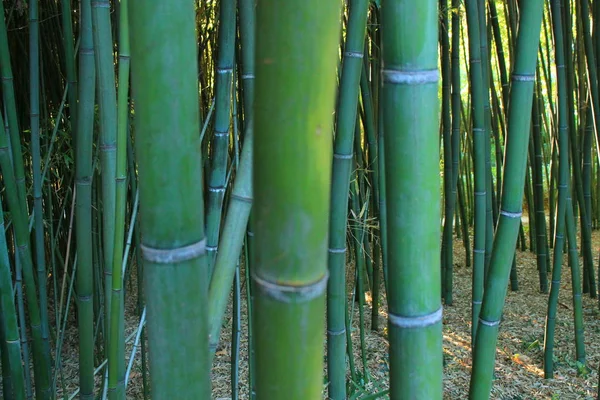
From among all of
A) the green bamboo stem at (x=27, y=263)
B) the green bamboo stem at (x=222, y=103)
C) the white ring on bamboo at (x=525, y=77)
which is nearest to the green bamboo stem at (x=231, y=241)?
the green bamboo stem at (x=222, y=103)

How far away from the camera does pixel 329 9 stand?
0.39 metres

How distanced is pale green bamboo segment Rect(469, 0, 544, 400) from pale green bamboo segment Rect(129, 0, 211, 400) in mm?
540

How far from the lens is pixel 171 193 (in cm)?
47

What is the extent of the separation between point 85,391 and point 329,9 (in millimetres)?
1151

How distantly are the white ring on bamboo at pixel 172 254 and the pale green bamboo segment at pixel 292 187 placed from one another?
0.08 m

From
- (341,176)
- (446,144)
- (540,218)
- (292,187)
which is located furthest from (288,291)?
(540,218)

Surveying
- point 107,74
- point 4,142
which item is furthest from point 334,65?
point 4,142

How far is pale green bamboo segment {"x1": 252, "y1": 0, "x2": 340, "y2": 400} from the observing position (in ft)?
1.28

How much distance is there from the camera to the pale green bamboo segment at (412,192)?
51 centimetres

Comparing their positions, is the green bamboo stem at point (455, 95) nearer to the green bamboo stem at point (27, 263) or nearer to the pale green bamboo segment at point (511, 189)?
the pale green bamboo segment at point (511, 189)

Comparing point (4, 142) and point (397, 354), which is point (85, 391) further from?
point (397, 354)

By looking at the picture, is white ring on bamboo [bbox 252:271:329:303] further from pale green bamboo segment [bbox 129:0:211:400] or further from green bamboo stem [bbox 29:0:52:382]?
green bamboo stem [bbox 29:0:52:382]

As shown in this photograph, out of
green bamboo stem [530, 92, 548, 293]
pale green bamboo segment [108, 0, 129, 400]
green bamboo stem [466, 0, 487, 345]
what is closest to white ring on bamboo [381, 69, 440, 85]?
Answer: pale green bamboo segment [108, 0, 129, 400]

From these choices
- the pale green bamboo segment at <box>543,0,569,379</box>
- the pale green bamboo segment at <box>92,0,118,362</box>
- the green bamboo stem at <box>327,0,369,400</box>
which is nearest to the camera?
the pale green bamboo segment at <box>92,0,118,362</box>
